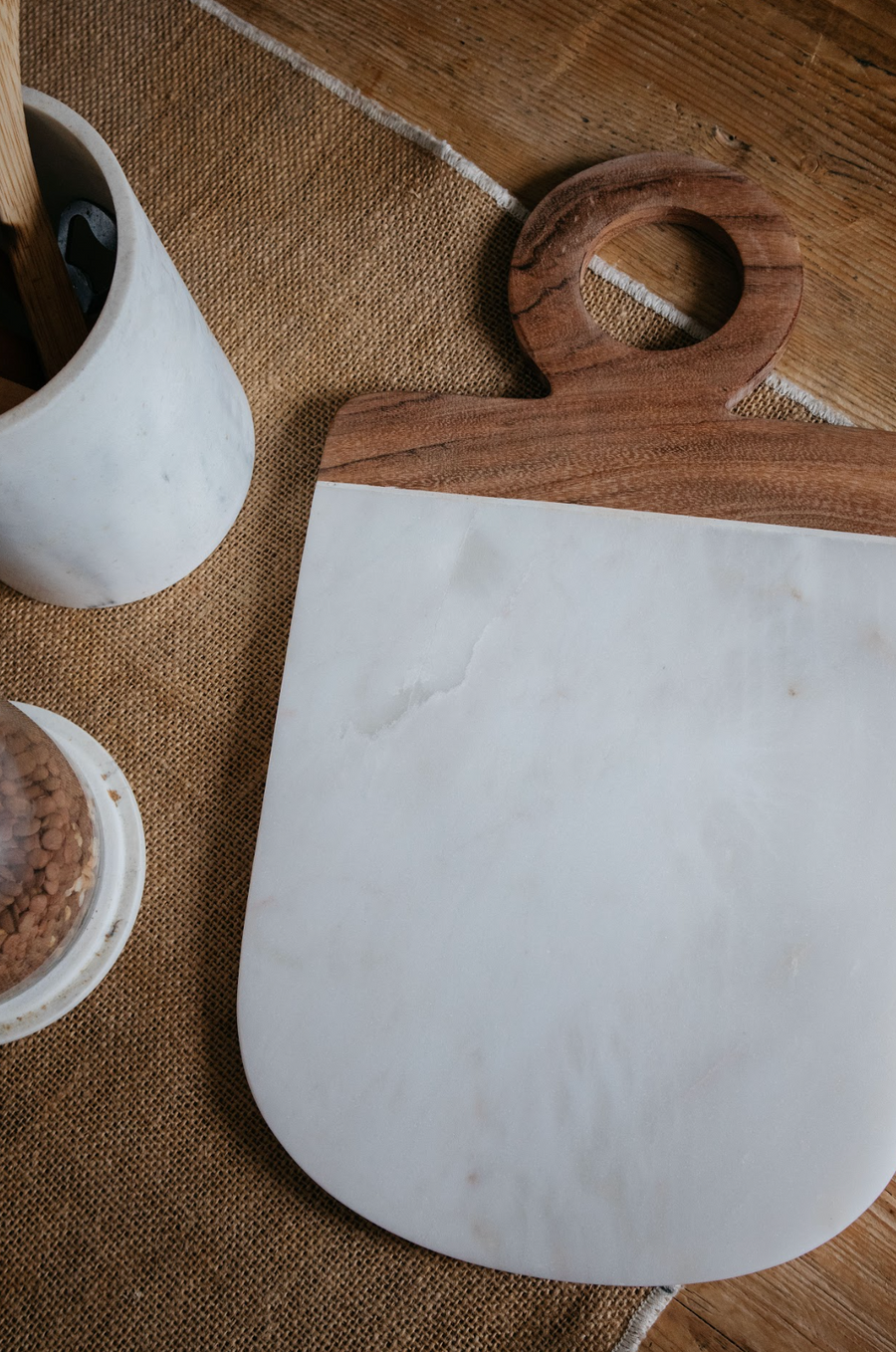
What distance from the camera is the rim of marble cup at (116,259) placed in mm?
346

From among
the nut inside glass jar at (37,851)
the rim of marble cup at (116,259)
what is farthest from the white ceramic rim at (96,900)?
the rim of marble cup at (116,259)

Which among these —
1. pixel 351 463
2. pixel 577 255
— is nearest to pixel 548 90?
pixel 577 255

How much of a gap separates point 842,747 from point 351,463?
0.26 meters

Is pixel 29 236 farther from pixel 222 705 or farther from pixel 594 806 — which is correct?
pixel 594 806

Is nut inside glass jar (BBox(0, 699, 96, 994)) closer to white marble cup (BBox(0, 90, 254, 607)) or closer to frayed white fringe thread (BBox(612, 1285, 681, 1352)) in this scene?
white marble cup (BBox(0, 90, 254, 607))

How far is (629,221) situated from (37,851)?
0.40 m

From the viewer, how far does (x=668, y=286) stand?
1.66 feet

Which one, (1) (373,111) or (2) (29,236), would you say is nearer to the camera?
(2) (29,236)

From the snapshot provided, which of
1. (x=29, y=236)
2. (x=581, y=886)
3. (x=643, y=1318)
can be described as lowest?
(x=643, y=1318)

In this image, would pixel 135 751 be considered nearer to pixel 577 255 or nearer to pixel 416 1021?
pixel 416 1021

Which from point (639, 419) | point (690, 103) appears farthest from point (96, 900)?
point (690, 103)

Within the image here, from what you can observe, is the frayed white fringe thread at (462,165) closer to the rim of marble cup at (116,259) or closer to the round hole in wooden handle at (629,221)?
the round hole in wooden handle at (629,221)

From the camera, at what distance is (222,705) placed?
19.1 inches

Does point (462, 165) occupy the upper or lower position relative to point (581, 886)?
upper
